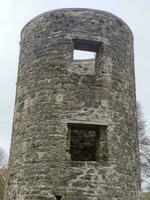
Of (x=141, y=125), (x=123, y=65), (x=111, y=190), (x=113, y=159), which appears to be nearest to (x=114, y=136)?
(x=113, y=159)

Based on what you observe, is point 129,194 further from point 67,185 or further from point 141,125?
point 141,125

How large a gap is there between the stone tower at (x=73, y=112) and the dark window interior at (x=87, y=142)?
0.9 inches

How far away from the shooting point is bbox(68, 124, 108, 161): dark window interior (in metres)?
8.48

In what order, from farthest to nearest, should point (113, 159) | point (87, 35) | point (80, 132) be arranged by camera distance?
point (80, 132), point (87, 35), point (113, 159)

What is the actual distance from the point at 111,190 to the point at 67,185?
970 millimetres

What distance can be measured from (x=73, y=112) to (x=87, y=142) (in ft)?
5.84

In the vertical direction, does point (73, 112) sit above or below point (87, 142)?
above

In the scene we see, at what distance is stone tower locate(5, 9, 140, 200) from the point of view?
8.01m

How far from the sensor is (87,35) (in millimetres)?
8992

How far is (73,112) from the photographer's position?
8398 millimetres

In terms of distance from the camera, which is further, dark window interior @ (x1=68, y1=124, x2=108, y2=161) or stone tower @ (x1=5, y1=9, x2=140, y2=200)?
dark window interior @ (x1=68, y1=124, x2=108, y2=161)

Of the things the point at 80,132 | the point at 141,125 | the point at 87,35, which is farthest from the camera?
the point at 141,125

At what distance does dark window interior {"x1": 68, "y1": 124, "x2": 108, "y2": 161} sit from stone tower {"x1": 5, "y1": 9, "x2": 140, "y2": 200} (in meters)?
0.02

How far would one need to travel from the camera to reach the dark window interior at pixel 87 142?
27.8 ft
